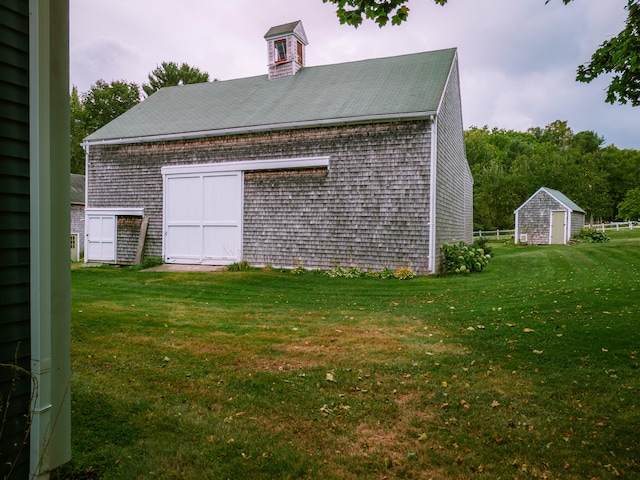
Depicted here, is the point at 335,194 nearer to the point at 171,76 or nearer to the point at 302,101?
the point at 302,101

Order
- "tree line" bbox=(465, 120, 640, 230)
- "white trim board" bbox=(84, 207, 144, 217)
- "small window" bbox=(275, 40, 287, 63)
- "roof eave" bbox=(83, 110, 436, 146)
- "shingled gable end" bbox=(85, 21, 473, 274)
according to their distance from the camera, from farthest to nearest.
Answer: "tree line" bbox=(465, 120, 640, 230) < "small window" bbox=(275, 40, 287, 63) < "white trim board" bbox=(84, 207, 144, 217) < "shingled gable end" bbox=(85, 21, 473, 274) < "roof eave" bbox=(83, 110, 436, 146)

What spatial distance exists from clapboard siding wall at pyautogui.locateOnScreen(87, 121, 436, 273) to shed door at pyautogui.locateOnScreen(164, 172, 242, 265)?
15.9 inches

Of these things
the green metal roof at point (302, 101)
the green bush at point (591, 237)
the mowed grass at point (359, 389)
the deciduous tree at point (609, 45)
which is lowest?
the mowed grass at point (359, 389)

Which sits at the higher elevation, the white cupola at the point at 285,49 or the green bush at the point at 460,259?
the white cupola at the point at 285,49

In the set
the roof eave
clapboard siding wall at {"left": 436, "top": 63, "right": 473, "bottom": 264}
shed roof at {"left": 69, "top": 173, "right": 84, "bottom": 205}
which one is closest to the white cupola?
the roof eave

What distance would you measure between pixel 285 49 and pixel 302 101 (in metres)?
3.53

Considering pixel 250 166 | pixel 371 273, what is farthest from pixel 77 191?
pixel 371 273

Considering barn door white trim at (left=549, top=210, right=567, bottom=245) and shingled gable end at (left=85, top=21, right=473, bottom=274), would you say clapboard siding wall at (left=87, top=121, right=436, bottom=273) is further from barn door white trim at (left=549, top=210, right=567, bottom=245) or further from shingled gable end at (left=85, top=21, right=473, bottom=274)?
barn door white trim at (left=549, top=210, right=567, bottom=245)

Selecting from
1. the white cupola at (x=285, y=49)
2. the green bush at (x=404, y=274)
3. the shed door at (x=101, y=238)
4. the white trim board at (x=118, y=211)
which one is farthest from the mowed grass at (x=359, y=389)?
the white cupola at (x=285, y=49)

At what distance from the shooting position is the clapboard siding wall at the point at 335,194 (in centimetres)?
1141

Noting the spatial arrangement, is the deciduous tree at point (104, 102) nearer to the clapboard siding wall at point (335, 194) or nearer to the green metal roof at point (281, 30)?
the green metal roof at point (281, 30)

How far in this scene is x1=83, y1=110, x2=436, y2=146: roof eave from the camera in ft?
37.0

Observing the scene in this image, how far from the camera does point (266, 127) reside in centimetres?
1270

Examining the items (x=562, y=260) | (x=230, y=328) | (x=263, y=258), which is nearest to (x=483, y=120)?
(x=562, y=260)
